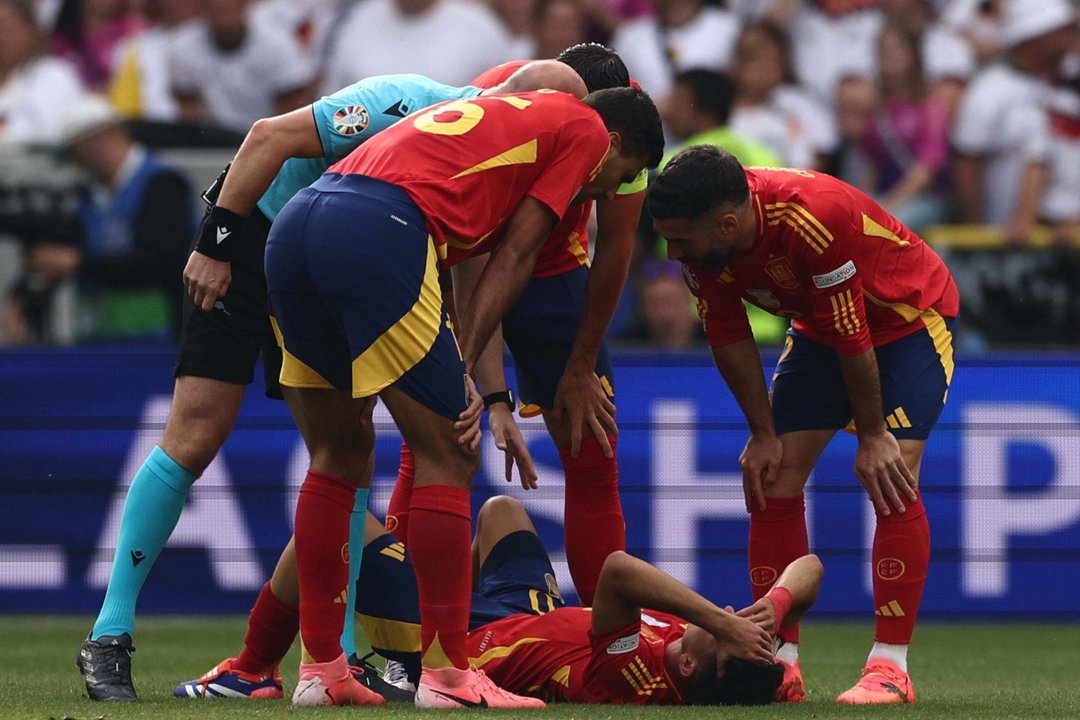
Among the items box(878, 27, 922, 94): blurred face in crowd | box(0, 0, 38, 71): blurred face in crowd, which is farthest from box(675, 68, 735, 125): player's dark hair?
box(0, 0, 38, 71): blurred face in crowd

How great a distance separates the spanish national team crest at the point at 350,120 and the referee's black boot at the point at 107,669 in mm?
1504

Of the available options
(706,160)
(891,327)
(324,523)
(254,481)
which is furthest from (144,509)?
(254,481)

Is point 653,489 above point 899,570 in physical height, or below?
below

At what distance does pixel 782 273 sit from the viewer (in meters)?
4.84

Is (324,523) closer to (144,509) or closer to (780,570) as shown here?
(144,509)

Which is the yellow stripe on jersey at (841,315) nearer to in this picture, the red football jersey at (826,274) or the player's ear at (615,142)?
Answer: the red football jersey at (826,274)

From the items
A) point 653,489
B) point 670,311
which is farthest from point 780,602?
point 670,311

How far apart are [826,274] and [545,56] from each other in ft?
19.8

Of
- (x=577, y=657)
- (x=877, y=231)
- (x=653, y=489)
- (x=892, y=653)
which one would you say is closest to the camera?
(x=577, y=657)

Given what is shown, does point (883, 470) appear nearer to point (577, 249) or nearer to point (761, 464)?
point (761, 464)

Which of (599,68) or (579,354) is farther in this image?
(579,354)

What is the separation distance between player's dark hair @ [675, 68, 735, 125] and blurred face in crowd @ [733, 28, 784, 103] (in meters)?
0.57

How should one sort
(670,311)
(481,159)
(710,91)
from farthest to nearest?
1. (710,91)
2. (670,311)
3. (481,159)

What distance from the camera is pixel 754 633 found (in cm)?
439
